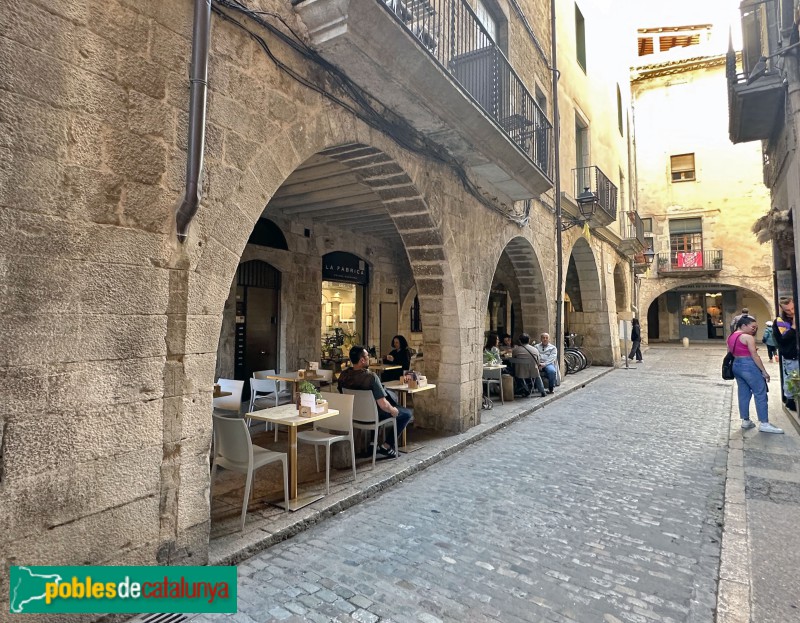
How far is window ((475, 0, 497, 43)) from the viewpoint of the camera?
24.2 feet

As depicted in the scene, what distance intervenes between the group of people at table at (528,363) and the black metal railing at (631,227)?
9004 millimetres

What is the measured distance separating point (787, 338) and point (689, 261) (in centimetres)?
1978

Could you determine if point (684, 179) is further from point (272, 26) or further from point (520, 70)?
point (272, 26)

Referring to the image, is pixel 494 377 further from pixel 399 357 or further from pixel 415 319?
pixel 415 319

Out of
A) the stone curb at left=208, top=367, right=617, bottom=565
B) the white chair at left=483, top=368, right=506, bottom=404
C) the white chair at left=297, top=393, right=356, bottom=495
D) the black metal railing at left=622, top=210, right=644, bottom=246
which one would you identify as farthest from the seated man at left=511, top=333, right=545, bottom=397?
the black metal railing at left=622, top=210, right=644, bottom=246

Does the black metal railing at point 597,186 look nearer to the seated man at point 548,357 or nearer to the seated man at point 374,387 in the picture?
the seated man at point 548,357

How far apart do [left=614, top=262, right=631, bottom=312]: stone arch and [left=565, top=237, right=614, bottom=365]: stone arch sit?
3.92 m

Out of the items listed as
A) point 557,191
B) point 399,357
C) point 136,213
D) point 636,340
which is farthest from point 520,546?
point 636,340

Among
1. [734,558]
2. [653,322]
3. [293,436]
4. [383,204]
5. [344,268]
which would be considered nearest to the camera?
[734,558]

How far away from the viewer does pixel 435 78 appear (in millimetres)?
4035

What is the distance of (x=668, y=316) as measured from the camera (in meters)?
26.4

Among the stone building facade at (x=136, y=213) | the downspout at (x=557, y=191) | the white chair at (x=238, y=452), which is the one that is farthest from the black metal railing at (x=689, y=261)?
the white chair at (x=238, y=452)

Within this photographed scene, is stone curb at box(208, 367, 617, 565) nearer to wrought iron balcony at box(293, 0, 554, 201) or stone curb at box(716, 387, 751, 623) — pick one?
stone curb at box(716, 387, 751, 623)

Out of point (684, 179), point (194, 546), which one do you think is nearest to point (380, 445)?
point (194, 546)
